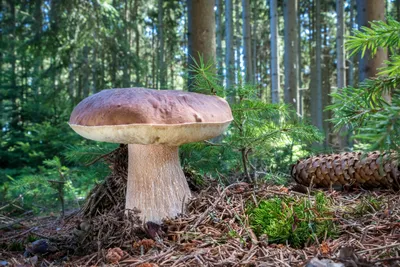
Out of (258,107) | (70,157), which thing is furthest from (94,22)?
(258,107)

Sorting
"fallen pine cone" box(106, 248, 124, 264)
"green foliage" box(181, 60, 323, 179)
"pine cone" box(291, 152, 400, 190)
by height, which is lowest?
"fallen pine cone" box(106, 248, 124, 264)

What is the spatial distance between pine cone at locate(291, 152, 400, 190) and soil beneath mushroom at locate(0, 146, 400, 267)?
12 cm

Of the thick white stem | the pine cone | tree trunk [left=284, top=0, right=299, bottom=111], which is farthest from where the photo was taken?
tree trunk [left=284, top=0, right=299, bottom=111]

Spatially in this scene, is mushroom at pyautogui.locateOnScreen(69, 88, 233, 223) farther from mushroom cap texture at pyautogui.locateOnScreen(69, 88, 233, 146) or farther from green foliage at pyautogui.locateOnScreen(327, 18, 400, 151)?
green foliage at pyautogui.locateOnScreen(327, 18, 400, 151)

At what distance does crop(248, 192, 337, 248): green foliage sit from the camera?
166cm

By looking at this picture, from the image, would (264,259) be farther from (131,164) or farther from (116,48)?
(116,48)

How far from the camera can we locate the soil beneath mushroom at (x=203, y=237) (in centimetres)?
147

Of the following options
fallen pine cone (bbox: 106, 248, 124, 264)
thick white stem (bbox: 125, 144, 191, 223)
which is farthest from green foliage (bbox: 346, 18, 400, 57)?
fallen pine cone (bbox: 106, 248, 124, 264)

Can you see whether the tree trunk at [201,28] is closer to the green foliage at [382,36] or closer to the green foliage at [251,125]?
the green foliage at [251,125]

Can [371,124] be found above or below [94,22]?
below

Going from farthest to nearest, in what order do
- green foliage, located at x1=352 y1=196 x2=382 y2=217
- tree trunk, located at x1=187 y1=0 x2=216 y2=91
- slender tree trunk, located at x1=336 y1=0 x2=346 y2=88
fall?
slender tree trunk, located at x1=336 y1=0 x2=346 y2=88
tree trunk, located at x1=187 y1=0 x2=216 y2=91
green foliage, located at x1=352 y1=196 x2=382 y2=217

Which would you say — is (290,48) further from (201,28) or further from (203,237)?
(203,237)

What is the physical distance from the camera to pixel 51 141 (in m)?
6.93

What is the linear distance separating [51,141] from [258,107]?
18.5ft
